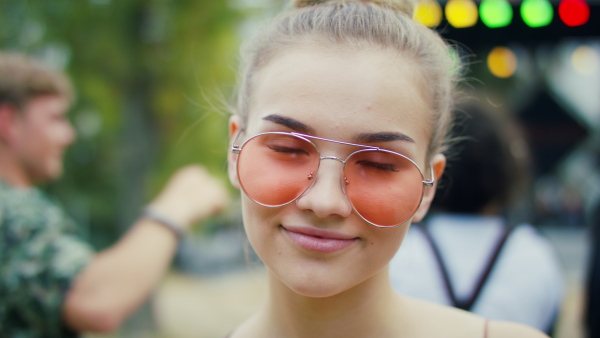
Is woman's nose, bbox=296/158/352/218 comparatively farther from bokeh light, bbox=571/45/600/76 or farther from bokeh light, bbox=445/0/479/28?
bokeh light, bbox=571/45/600/76

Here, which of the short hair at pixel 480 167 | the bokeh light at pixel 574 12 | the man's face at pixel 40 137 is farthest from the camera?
the bokeh light at pixel 574 12

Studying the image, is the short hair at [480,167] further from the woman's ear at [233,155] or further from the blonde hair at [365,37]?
the woman's ear at [233,155]

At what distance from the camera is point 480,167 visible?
224 centimetres

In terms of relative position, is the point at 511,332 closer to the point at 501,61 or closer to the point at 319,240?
the point at 319,240

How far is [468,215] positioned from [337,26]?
1215mm

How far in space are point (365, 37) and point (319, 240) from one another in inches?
18.3

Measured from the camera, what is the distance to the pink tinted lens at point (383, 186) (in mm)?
1122

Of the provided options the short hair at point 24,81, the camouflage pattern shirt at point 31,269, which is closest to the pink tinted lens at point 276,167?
the camouflage pattern shirt at point 31,269

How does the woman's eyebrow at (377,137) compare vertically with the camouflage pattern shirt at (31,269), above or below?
above

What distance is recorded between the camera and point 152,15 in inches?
238

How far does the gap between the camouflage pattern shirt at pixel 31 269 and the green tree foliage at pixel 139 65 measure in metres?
3.85

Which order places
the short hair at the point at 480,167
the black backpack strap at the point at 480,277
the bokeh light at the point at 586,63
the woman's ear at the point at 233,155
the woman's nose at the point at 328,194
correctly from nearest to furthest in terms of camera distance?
1. the woman's nose at the point at 328,194
2. the woman's ear at the point at 233,155
3. the black backpack strap at the point at 480,277
4. the short hair at the point at 480,167
5. the bokeh light at the point at 586,63

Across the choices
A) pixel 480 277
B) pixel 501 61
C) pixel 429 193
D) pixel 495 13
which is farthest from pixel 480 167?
pixel 501 61

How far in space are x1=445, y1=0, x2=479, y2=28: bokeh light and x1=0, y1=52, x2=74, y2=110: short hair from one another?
8.97 ft
